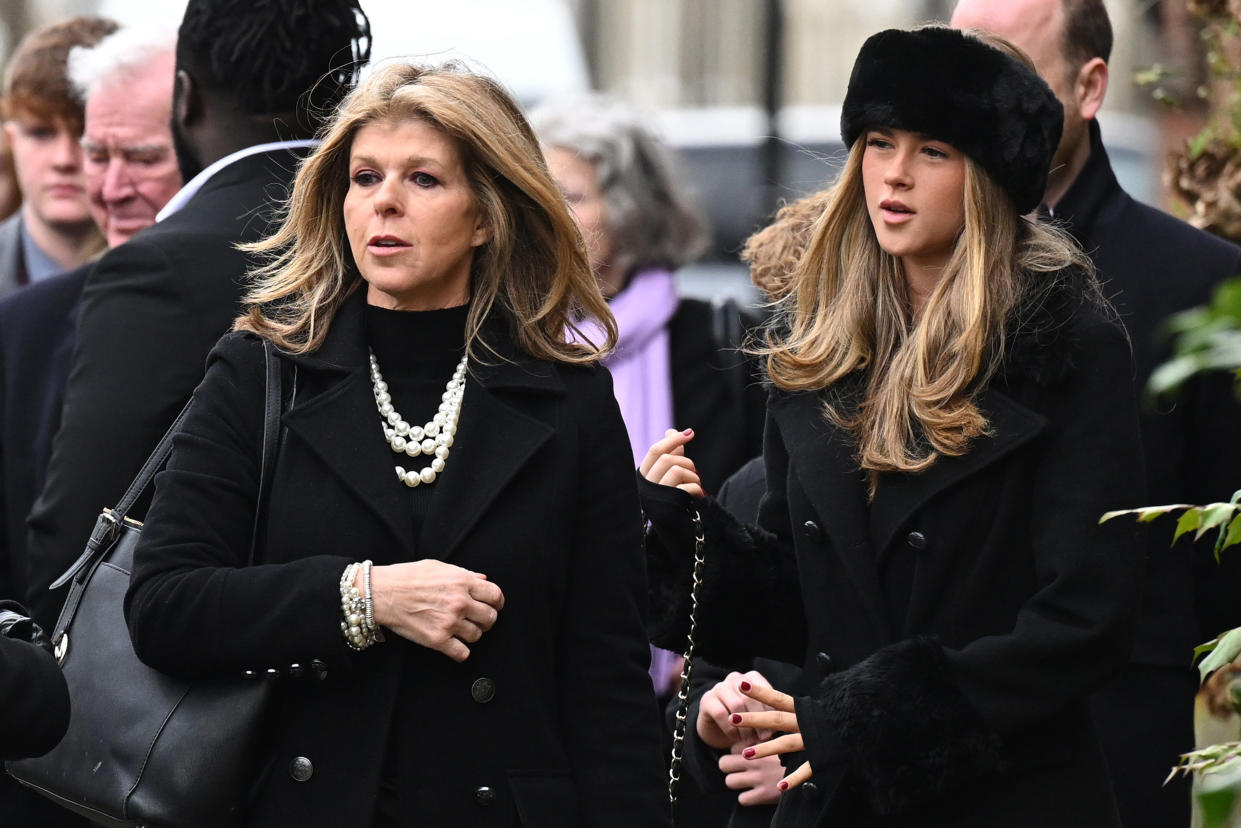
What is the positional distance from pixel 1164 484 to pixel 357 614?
1795 millimetres

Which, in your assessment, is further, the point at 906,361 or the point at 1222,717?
the point at 1222,717

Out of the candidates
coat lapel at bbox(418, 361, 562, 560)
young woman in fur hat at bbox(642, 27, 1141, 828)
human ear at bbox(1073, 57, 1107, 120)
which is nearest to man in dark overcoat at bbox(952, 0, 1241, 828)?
human ear at bbox(1073, 57, 1107, 120)

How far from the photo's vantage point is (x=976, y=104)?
3.56 metres

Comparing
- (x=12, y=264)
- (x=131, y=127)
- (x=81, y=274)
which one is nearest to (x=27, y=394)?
(x=81, y=274)

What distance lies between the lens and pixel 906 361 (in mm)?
3635

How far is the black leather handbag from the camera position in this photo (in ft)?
10.5

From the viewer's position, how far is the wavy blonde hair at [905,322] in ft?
11.6

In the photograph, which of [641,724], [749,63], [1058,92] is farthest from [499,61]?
[641,724]

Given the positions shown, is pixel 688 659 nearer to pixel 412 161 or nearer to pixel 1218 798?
pixel 412 161

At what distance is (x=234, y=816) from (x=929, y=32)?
176 cm

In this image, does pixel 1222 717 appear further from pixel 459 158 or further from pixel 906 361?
pixel 459 158

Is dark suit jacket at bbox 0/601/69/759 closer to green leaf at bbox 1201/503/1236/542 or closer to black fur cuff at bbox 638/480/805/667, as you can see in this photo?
black fur cuff at bbox 638/480/805/667

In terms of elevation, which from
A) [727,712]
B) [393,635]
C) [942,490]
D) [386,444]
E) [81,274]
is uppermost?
[386,444]

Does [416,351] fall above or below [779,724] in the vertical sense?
above
